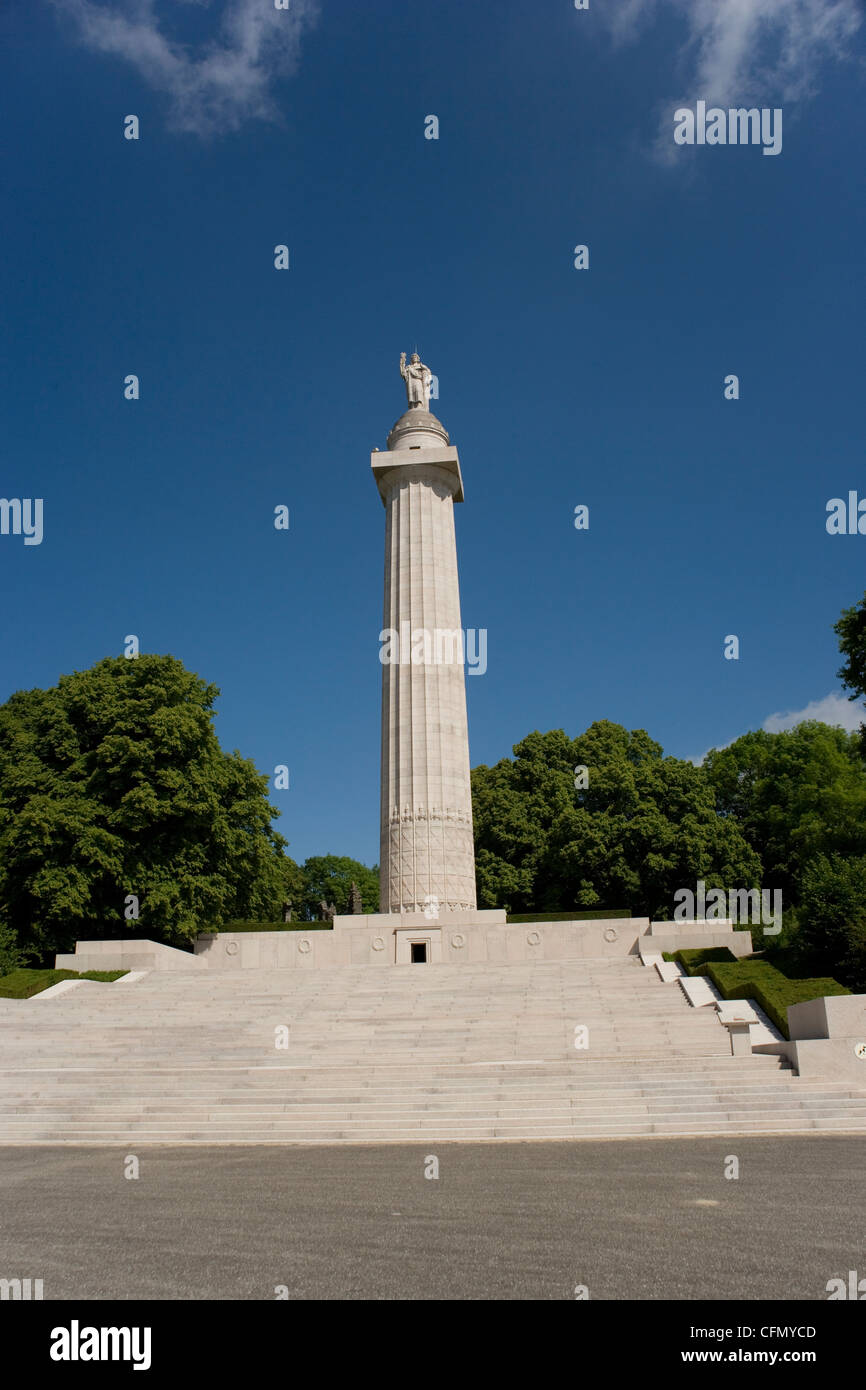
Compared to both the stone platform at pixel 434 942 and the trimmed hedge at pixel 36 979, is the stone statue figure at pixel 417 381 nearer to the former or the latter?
the stone platform at pixel 434 942

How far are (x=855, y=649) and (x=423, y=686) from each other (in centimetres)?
1426

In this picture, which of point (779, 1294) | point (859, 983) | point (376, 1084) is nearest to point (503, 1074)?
point (376, 1084)

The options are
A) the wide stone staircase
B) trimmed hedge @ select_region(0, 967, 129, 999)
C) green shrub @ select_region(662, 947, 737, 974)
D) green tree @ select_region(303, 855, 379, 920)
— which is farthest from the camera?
green tree @ select_region(303, 855, 379, 920)

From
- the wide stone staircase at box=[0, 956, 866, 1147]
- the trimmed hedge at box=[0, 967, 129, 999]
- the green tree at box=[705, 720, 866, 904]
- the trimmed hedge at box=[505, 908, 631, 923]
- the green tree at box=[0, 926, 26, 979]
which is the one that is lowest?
the wide stone staircase at box=[0, 956, 866, 1147]

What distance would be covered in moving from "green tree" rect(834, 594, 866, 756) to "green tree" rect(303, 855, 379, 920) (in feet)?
184

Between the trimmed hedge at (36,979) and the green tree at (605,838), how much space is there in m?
20.1

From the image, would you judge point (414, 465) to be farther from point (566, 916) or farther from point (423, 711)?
point (566, 916)

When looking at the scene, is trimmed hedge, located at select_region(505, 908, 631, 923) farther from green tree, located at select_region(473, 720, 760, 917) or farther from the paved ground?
the paved ground

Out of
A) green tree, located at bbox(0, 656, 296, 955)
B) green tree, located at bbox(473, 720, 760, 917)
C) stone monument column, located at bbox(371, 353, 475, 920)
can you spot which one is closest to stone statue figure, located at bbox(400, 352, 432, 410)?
stone monument column, located at bbox(371, 353, 475, 920)

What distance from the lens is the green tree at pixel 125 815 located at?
1118 inches

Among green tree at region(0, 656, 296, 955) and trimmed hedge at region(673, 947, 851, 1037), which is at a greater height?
green tree at region(0, 656, 296, 955)

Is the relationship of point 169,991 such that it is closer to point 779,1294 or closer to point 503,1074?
point 503,1074

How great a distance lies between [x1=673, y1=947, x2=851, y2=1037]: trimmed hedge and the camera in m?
16.7

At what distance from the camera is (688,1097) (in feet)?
43.1
